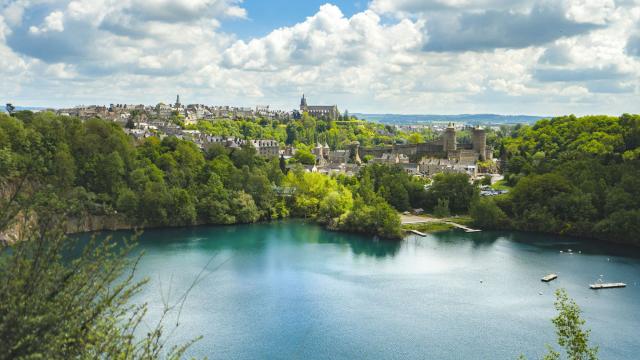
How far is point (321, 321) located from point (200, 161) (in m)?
24.9

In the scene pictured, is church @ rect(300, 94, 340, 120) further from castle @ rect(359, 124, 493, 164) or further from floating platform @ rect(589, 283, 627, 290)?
floating platform @ rect(589, 283, 627, 290)

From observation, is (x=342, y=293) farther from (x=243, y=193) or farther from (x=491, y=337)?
(x=243, y=193)

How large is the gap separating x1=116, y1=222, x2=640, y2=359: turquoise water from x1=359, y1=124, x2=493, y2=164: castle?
28.8 metres

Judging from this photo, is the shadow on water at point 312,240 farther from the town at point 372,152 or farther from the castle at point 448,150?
the castle at point 448,150

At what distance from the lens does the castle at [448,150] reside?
62.1 meters

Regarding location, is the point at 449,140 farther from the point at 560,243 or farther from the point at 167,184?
the point at 167,184

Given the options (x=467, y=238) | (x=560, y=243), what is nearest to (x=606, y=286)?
(x=560, y=243)

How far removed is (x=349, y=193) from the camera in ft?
126

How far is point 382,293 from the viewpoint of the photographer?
2241cm

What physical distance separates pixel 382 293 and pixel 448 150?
4338cm

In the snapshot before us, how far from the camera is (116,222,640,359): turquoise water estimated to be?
1716 cm

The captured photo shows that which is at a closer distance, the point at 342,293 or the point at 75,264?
the point at 75,264

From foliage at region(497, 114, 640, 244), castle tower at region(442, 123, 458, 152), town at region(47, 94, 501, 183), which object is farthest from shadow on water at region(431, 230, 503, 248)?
castle tower at region(442, 123, 458, 152)

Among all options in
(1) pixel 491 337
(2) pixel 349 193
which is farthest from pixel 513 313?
(2) pixel 349 193
